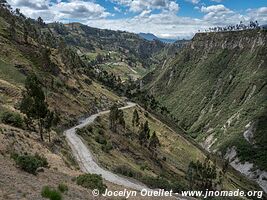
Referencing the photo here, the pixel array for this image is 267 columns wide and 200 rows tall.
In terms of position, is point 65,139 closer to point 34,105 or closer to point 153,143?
point 34,105

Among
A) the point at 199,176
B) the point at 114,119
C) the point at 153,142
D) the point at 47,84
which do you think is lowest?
the point at 199,176

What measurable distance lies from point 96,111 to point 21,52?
30109 millimetres

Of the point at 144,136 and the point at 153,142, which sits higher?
the point at 144,136

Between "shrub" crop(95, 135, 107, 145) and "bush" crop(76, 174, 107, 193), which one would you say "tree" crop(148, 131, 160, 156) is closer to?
"shrub" crop(95, 135, 107, 145)

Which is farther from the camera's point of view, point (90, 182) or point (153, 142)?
point (153, 142)

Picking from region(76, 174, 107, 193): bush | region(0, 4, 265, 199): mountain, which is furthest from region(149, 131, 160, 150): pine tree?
region(76, 174, 107, 193): bush

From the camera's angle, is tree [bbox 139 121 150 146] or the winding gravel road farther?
tree [bbox 139 121 150 146]

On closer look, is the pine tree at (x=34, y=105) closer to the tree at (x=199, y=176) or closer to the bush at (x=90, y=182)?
the bush at (x=90, y=182)

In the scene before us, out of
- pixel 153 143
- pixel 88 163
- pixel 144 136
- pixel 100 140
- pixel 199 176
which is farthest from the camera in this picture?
pixel 144 136

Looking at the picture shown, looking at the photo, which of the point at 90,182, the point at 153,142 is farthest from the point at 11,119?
the point at 153,142

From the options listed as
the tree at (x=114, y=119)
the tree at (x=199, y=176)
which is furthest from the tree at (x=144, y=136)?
the tree at (x=199, y=176)

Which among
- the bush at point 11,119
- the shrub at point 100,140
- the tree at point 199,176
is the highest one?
the bush at point 11,119

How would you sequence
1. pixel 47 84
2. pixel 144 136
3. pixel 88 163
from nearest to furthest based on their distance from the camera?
pixel 88 163, pixel 47 84, pixel 144 136

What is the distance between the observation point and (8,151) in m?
35.0
